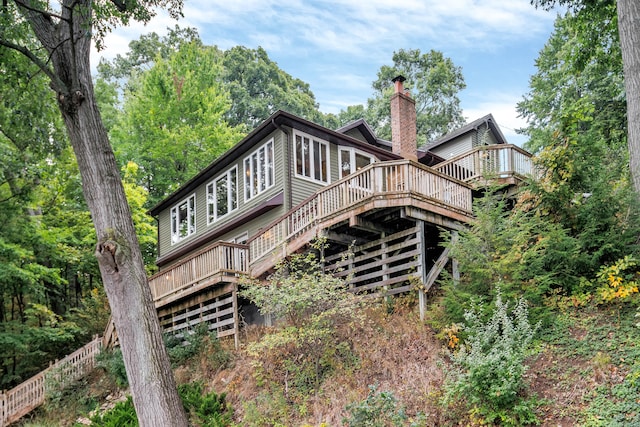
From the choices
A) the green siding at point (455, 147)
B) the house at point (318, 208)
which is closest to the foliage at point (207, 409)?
the house at point (318, 208)

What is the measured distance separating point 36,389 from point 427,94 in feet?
105

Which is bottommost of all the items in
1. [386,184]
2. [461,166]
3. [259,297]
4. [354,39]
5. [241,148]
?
[259,297]

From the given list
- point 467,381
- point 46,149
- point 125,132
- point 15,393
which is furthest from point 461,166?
point 125,132

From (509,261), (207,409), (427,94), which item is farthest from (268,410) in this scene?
(427,94)

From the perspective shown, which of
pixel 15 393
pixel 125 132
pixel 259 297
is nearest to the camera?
pixel 259 297

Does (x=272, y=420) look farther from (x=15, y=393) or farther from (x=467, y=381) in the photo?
(x=15, y=393)

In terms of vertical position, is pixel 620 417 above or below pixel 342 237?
below

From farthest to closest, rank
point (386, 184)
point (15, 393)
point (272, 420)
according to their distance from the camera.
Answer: point (15, 393)
point (386, 184)
point (272, 420)

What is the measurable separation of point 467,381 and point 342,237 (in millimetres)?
5730

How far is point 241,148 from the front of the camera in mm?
18453

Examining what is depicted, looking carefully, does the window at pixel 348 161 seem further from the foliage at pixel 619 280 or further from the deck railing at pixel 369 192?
the foliage at pixel 619 280

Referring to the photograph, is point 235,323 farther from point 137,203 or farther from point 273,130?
point 137,203

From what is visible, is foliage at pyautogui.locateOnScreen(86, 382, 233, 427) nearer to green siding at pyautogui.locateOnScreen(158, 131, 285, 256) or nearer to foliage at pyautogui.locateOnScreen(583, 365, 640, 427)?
foliage at pyautogui.locateOnScreen(583, 365, 640, 427)

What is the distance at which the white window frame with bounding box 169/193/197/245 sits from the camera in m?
22.3
